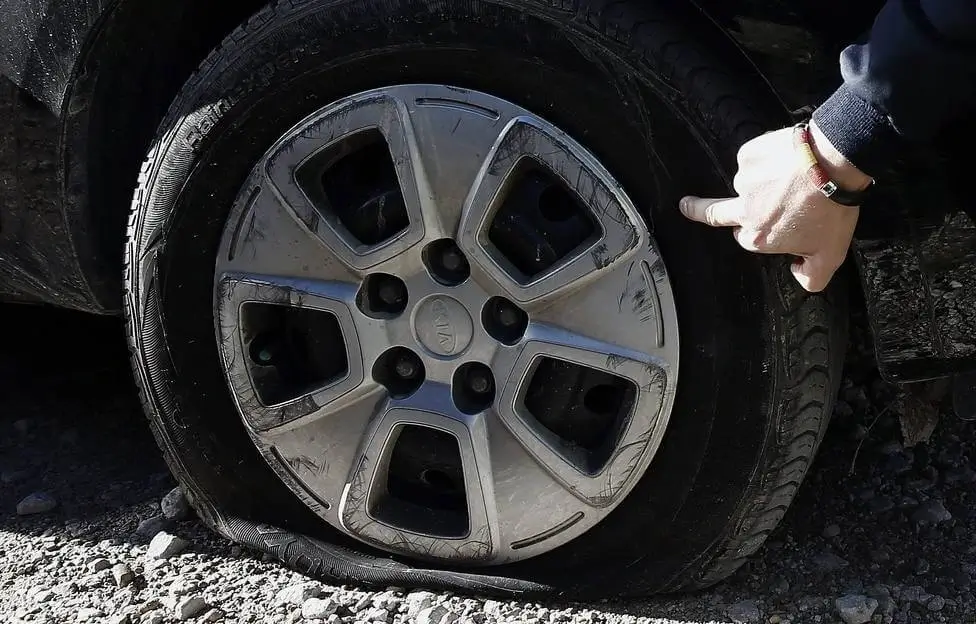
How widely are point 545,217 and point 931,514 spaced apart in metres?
1.11

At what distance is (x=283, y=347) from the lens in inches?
83.7

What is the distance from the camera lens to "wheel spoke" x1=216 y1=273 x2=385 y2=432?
1.98 meters

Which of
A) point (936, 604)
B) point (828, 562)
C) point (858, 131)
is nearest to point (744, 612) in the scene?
point (828, 562)

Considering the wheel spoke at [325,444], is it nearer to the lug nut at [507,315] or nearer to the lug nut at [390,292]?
the lug nut at [390,292]

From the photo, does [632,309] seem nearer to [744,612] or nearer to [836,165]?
[836,165]

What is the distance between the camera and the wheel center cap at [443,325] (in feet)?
6.14

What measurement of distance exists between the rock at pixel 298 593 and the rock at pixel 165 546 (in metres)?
0.31

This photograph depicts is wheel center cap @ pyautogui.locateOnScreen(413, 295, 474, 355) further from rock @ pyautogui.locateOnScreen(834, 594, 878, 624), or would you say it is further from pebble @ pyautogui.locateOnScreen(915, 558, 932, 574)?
pebble @ pyautogui.locateOnScreen(915, 558, 932, 574)

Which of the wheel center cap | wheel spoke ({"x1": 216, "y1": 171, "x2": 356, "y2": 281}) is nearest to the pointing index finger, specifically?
the wheel center cap

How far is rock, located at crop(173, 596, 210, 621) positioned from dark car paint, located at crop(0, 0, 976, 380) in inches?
28.6

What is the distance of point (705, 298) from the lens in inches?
67.4

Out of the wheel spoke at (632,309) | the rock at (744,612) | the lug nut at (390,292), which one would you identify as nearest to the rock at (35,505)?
the lug nut at (390,292)

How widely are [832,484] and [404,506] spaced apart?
39.1 inches

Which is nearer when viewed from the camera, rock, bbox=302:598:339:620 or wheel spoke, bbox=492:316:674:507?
wheel spoke, bbox=492:316:674:507
